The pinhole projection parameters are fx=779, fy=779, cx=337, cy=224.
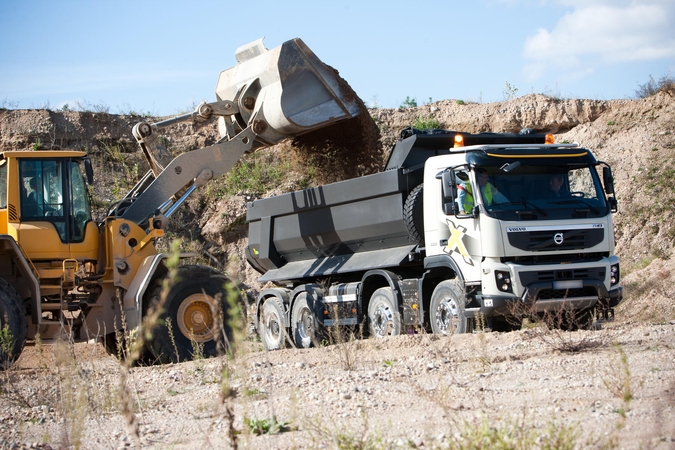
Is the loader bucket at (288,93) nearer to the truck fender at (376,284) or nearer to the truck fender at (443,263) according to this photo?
the truck fender at (376,284)

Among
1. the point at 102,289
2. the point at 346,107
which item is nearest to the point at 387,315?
the point at 346,107

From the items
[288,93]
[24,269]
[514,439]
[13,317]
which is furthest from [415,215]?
[514,439]

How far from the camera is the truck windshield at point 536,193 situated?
10.2 metres

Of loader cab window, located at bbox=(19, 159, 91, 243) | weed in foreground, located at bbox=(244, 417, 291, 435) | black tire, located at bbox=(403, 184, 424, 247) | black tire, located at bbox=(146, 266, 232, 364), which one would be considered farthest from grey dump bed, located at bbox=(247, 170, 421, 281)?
weed in foreground, located at bbox=(244, 417, 291, 435)

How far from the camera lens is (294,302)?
45.2ft

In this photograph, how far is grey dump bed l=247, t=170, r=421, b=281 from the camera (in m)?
11.5

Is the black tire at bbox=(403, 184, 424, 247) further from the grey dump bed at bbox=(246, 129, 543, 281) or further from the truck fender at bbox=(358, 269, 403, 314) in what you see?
the truck fender at bbox=(358, 269, 403, 314)

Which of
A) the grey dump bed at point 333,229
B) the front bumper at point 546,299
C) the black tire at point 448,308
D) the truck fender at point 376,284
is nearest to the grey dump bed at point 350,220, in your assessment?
the grey dump bed at point 333,229

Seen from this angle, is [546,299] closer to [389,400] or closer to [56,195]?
[389,400]

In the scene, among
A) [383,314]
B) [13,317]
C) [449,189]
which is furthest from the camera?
[383,314]

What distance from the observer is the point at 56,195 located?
1116 cm

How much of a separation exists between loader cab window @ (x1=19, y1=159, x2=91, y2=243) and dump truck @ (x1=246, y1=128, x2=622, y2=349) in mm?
3758

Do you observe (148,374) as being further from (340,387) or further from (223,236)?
(223,236)

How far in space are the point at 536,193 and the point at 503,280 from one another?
136 centimetres
